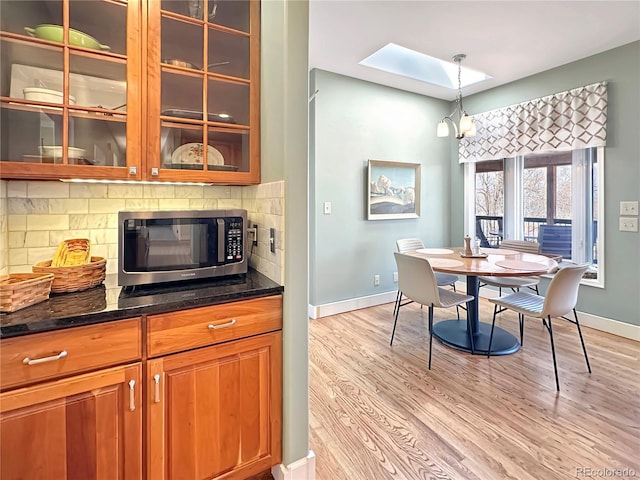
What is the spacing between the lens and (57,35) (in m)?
1.30

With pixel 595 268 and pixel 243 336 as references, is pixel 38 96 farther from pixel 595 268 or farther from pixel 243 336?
pixel 595 268

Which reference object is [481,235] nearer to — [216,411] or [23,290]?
[216,411]

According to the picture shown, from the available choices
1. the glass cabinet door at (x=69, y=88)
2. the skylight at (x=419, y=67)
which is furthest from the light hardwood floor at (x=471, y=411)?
the skylight at (x=419, y=67)

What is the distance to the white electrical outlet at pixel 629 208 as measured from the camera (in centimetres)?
293

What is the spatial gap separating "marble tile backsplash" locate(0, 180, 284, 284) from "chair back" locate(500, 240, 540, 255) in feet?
9.88

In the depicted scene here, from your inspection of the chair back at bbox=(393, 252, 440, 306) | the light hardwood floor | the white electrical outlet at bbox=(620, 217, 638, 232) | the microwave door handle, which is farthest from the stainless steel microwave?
the white electrical outlet at bbox=(620, 217, 638, 232)

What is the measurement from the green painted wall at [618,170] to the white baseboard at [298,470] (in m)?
3.22

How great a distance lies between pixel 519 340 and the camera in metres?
2.95

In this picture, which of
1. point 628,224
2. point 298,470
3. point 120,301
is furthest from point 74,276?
point 628,224

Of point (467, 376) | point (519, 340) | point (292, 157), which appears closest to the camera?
point (292, 157)

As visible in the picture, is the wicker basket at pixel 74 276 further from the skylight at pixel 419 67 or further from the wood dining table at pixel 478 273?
the skylight at pixel 419 67

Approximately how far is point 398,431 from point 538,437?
2.38 ft

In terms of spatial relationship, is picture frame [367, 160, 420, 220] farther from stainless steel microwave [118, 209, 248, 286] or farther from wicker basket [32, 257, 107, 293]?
wicker basket [32, 257, 107, 293]

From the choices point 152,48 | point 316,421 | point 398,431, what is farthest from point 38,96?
point 398,431
